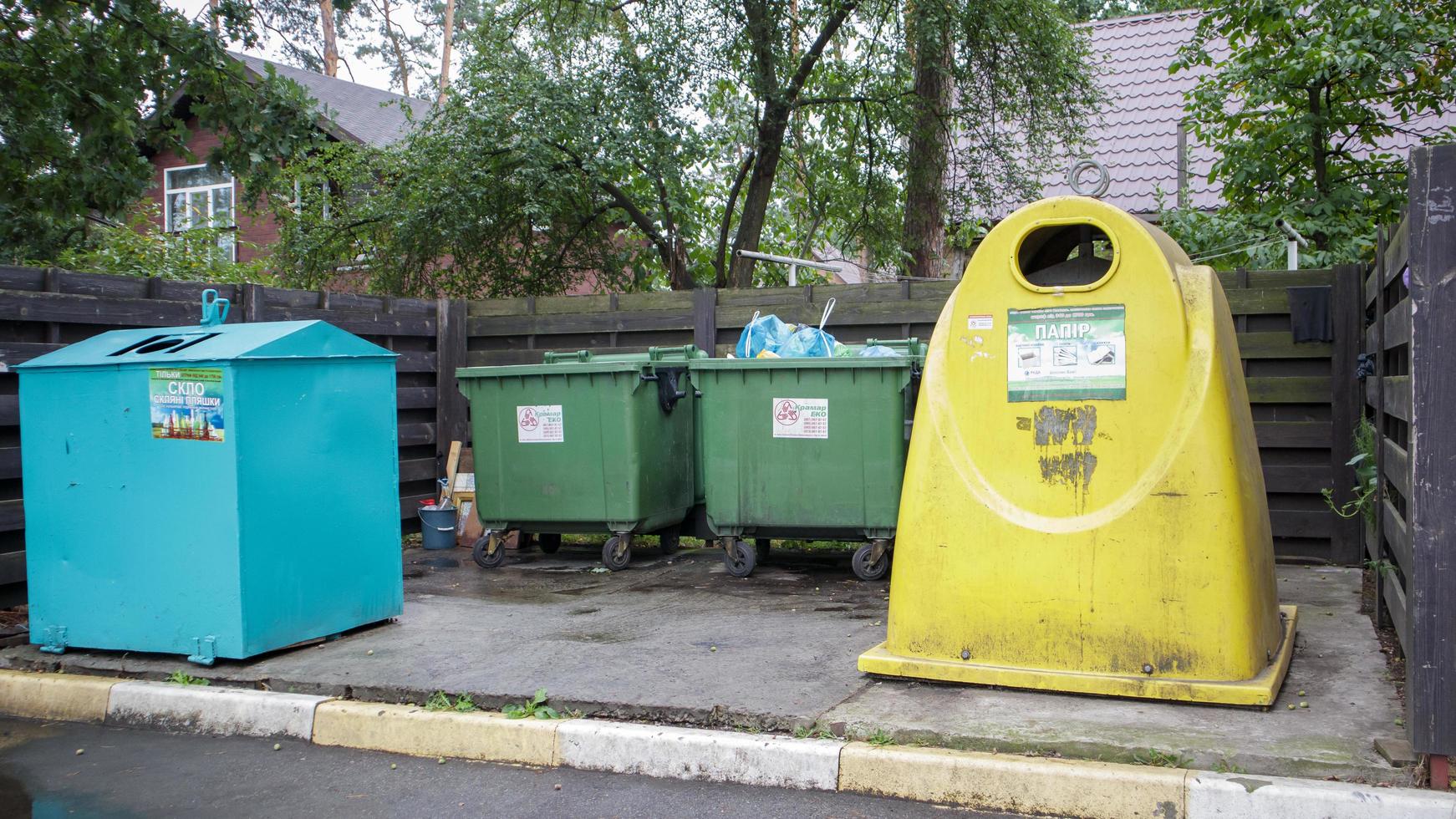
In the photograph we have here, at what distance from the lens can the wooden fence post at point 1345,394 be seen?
689 centimetres

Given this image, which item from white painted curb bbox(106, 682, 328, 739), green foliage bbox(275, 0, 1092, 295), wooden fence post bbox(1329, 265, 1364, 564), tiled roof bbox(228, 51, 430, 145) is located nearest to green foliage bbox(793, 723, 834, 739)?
white painted curb bbox(106, 682, 328, 739)

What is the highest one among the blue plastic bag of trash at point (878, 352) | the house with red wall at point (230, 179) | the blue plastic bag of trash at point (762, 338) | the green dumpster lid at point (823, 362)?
the house with red wall at point (230, 179)

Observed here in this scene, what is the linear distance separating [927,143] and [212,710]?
9.72m

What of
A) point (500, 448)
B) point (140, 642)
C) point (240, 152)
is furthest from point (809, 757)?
point (240, 152)

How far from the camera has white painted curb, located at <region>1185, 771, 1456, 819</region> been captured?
3.04m

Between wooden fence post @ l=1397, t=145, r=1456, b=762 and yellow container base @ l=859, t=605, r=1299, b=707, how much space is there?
664 millimetres

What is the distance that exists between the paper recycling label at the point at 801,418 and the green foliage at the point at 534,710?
9.88 ft

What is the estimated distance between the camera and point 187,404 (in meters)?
5.03

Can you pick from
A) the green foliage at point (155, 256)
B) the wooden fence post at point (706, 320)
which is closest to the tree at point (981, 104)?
the wooden fence post at point (706, 320)

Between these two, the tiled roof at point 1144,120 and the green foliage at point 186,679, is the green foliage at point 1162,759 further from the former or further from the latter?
the tiled roof at point 1144,120

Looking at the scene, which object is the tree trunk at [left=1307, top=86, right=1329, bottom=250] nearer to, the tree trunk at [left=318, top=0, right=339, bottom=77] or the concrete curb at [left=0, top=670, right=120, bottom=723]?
the concrete curb at [left=0, top=670, right=120, bottom=723]

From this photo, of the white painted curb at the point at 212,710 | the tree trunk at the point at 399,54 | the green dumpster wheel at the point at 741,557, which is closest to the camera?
the white painted curb at the point at 212,710

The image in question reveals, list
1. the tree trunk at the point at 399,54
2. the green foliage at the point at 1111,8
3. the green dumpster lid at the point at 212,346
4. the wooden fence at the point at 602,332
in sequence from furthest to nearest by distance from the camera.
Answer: the tree trunk at the point at 399,54 < the green foliage at the point at 1111,8 < the wooden fence at the point at 602,332 < the green dumpster lid at the point at 212,346

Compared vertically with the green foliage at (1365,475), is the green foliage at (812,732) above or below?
below
